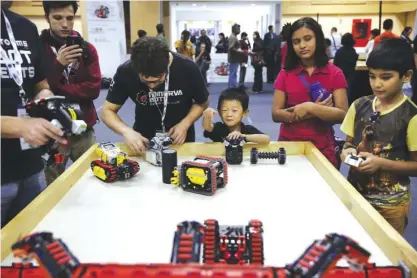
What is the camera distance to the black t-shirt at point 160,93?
1767 millimetres

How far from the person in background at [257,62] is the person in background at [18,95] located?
6837 millimetres

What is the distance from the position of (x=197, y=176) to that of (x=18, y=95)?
61 centimetres

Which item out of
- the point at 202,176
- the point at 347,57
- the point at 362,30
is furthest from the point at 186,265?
the point at 362,30

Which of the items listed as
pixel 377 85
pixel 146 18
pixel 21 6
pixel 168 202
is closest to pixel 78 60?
pixel 168 202

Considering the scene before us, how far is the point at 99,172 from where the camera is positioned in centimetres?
145

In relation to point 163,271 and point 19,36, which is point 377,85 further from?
point 19,36

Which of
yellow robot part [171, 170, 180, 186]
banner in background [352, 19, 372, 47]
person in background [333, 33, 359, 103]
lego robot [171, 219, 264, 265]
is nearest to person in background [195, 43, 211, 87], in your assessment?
person in background [333, 33, 359, 103]

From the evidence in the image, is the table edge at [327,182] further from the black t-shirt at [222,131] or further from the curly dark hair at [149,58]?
the curly dark hair at [149,58]

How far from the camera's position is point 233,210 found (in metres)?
1.20

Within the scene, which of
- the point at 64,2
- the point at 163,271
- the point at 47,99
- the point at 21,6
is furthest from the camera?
the point at 21,6

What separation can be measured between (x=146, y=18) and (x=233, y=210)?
7903 mm

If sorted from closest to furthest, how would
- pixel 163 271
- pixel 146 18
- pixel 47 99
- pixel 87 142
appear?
pixel 163 271
pixel 47 99
pixel 87 142
pixel 146 18

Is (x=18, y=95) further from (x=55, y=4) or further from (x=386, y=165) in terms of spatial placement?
(x=386, y=165)

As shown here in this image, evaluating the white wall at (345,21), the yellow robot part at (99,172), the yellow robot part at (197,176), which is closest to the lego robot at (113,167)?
the yellow robot part at (99,172)
